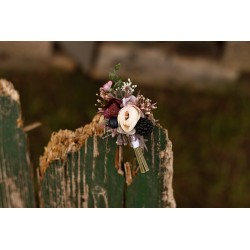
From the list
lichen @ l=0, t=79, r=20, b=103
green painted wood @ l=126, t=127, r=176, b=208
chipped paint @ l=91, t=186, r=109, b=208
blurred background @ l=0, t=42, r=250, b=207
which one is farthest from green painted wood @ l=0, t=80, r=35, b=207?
blurred background @ l=0, t=42, r=250, b=207

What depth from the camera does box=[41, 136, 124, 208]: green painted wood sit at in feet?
4.66

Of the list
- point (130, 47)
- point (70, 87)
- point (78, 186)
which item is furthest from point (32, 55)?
point (78, 186)

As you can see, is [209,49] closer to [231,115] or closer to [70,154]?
[231,115]

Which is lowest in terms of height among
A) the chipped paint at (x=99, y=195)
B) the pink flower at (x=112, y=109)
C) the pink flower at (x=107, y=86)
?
the chipped paint at (x=99, y=195)

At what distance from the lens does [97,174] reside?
4.81 feet

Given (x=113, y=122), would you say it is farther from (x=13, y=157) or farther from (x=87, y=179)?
(x=13, y=157)

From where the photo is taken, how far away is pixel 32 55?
2.92m

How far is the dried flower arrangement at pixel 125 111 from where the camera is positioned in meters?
1.31

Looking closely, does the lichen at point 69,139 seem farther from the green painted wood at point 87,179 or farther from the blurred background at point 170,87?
the blurred background at point 170,87

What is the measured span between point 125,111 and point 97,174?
0.24m

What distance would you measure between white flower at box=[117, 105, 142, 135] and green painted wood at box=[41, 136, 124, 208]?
86mm

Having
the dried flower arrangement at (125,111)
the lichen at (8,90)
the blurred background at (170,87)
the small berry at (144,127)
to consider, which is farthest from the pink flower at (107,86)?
the blurred background at (170,87)

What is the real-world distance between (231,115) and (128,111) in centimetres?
160

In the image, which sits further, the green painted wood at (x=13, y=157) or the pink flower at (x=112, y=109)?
the green painted wood at (x=13, y=157)
